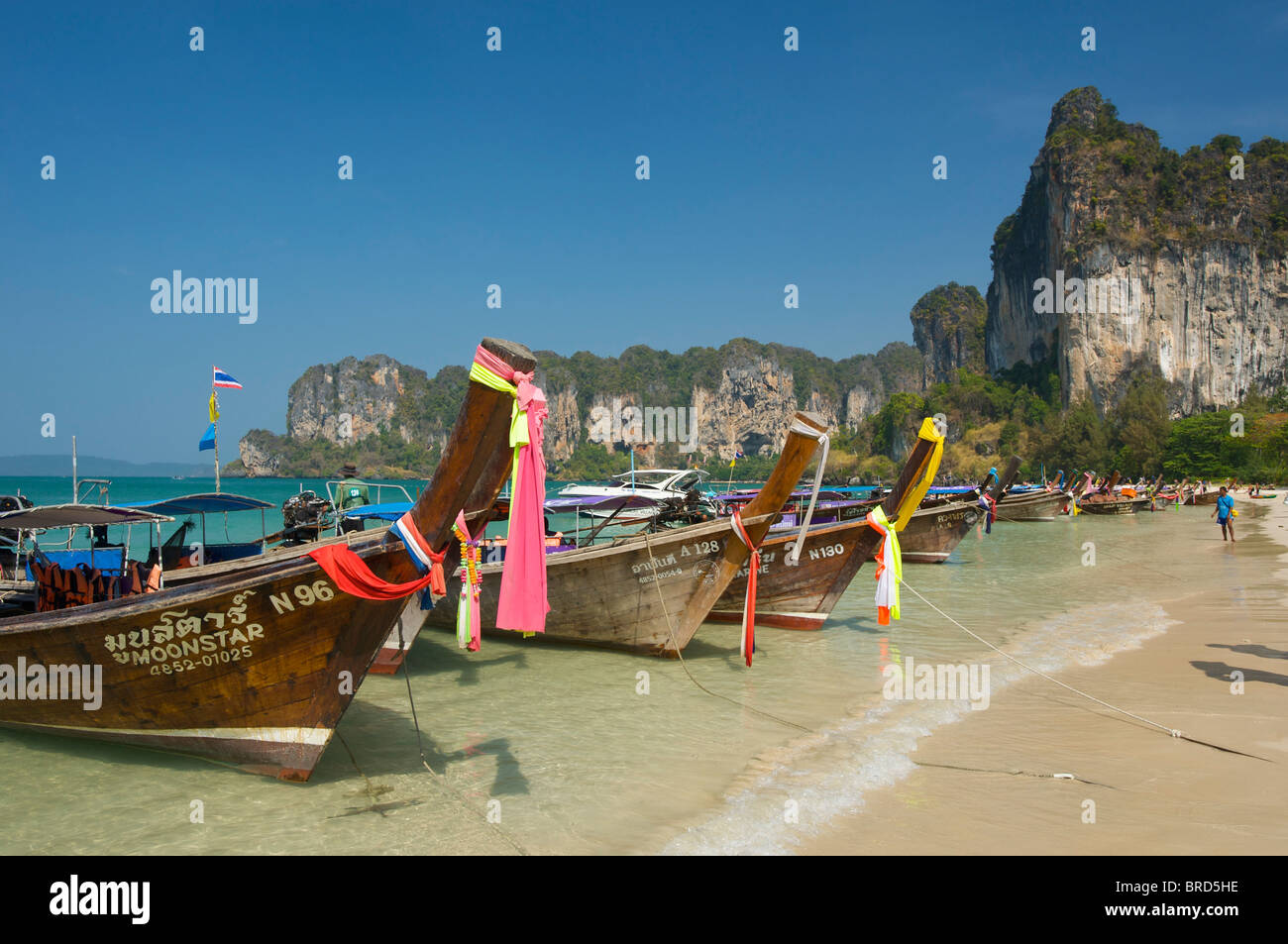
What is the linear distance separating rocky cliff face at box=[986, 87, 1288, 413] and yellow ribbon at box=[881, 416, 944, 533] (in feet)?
241

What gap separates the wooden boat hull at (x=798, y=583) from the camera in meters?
12.2

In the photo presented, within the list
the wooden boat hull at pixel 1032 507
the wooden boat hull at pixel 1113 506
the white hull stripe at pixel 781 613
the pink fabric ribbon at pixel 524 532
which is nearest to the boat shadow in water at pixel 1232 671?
the white hull stripe at pixel 781 613

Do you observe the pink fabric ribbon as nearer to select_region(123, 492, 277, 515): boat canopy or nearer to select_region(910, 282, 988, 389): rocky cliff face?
select_region(123, 492, 277, 515): boat canopy

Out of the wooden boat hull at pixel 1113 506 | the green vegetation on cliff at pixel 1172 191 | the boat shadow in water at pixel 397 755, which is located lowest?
the wooden boat hull at pixel 1113 506

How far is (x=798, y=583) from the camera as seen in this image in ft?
40.8

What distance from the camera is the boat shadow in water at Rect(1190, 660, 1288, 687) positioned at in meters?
8.48

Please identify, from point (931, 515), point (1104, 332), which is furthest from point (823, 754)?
point (1104, 332)

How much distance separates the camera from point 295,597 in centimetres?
541

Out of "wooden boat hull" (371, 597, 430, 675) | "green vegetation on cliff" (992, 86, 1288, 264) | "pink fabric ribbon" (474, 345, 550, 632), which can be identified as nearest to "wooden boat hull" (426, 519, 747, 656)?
"wooden boat hull" (371, 597, 430, 675)

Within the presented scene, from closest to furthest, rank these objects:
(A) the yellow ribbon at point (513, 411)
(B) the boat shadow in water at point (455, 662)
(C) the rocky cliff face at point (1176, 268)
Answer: (A) the yellow ribbon at point (513, 411) < (B) the boat shadow in water at point (455, 662) < (C) the rocky cliff face at point (1176, 268)

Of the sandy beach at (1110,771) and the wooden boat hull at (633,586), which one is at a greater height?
the wooden boat hull at (633,586)

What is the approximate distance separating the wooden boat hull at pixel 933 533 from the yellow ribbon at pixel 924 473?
34.5 ft

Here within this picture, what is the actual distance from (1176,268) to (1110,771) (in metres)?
85.2

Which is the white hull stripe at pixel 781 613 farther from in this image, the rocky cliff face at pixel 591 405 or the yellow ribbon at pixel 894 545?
the rocky cliff face at pixel 591 405
